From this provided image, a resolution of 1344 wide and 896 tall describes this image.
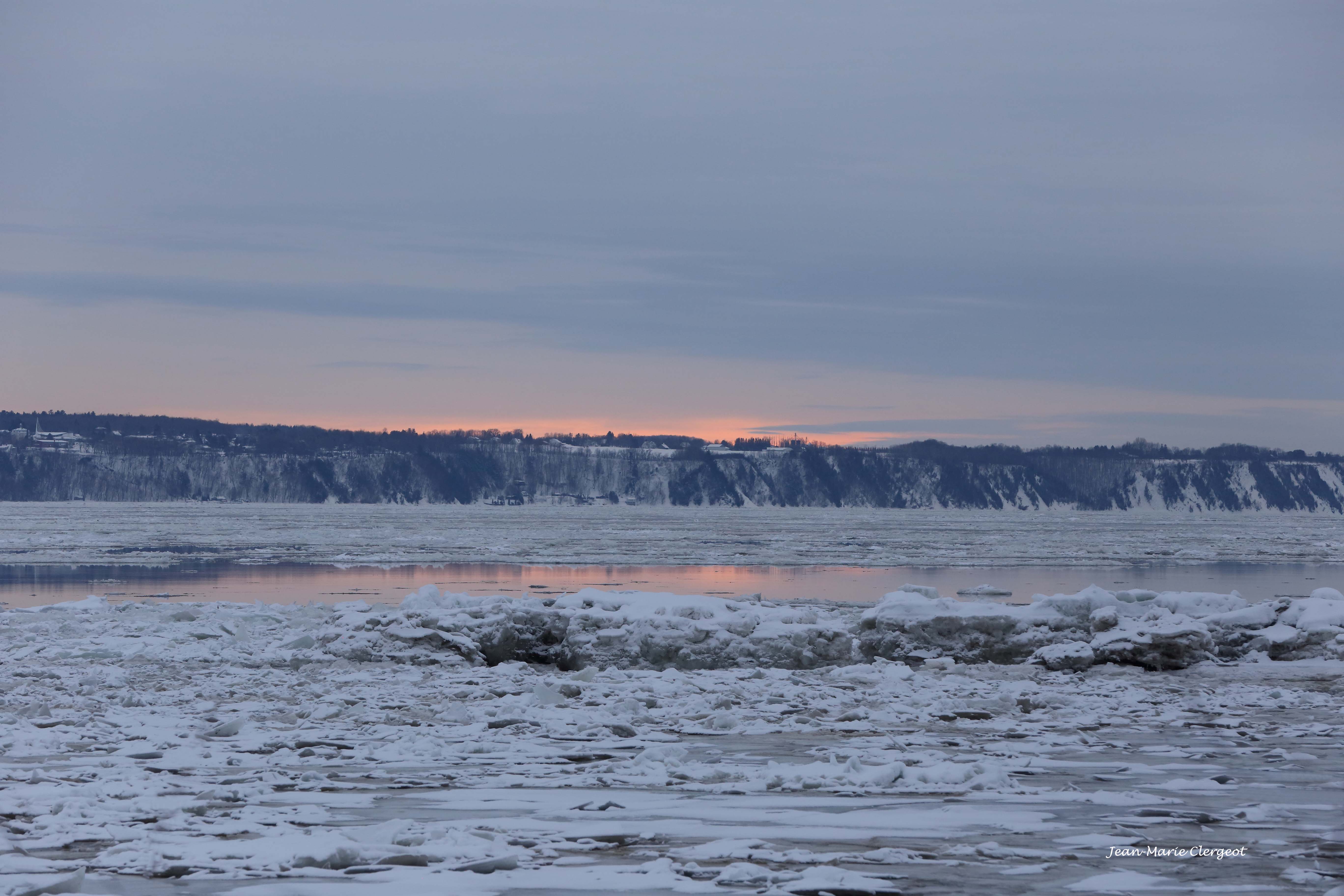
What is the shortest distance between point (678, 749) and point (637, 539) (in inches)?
1506

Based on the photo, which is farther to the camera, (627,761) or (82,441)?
(82,441)

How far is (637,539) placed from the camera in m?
45.8

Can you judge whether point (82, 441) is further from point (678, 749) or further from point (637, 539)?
point (678, 749)

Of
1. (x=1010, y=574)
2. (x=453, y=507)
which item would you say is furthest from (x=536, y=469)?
(x=1010, y=574)

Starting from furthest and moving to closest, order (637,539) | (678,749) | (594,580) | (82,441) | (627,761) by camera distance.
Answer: (82,441) → (637,539) → (594,580) → (678,749) → (627,761)

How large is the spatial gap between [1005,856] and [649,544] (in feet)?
119

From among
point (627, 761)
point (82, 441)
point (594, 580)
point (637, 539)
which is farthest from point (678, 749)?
point (82, 441)

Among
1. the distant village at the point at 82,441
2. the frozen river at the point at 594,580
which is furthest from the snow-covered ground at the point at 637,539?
the distant village at the point at 82,441

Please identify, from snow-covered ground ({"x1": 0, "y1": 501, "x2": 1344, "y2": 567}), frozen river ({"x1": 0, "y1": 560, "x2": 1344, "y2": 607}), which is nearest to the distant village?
snow-covered ground ({"x1": 0, "y1": 501, "x2": 1344, "y2": 567})

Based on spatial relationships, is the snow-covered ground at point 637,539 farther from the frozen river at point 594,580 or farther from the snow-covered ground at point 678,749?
the snow-covered ground at point 678,749

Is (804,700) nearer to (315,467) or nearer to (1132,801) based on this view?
(1132,801)

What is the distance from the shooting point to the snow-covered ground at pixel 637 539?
33125 mm

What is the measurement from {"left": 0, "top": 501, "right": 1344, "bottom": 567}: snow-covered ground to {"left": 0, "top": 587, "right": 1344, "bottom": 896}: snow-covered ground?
18.0m

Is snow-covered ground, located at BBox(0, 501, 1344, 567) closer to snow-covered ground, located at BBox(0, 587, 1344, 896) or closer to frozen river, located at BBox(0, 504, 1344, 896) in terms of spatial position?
→ frozen river, located at BBox(0, 504, 1344, 896)
